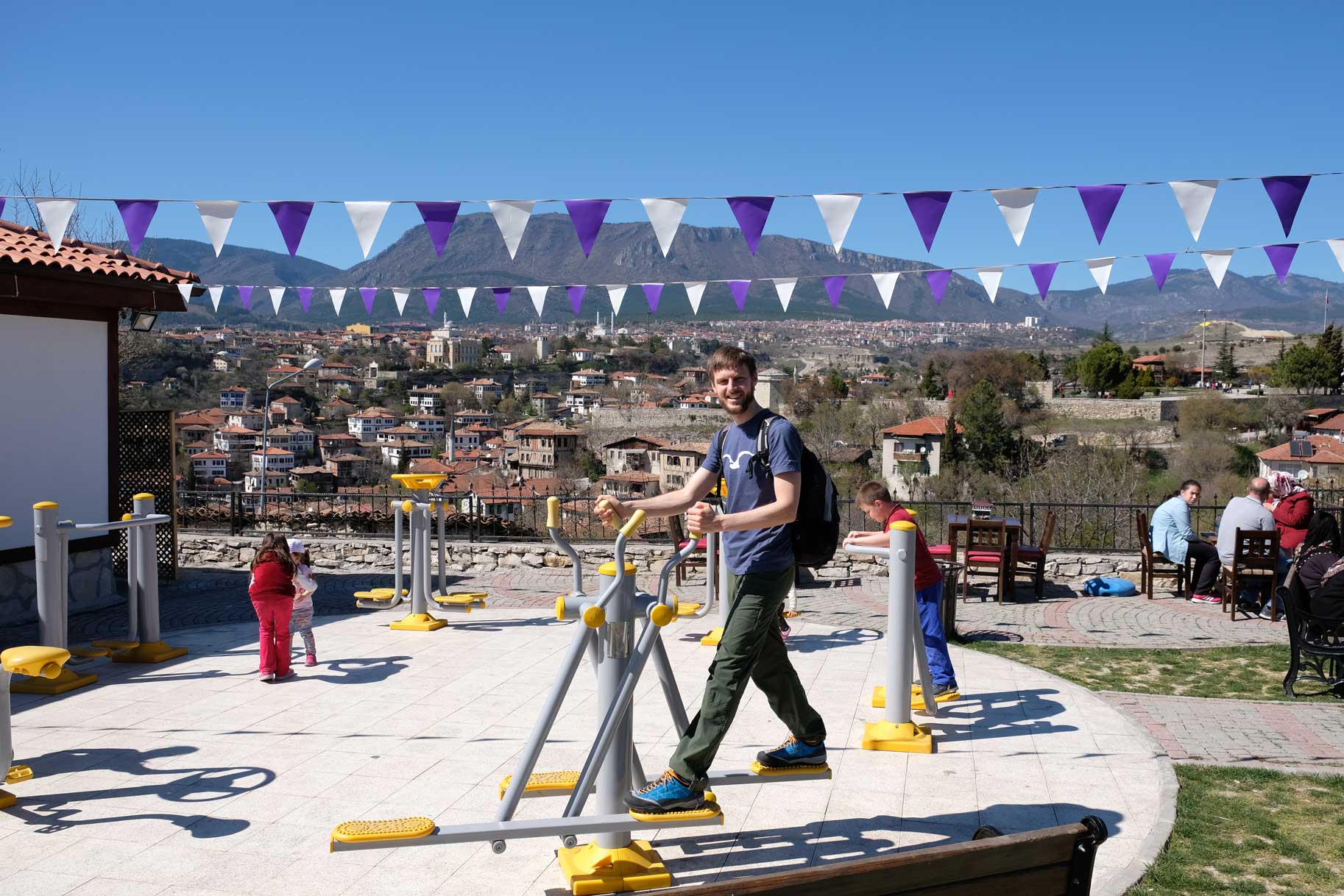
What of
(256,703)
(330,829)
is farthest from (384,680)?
(330,829)

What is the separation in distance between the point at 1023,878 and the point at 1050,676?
5153mm

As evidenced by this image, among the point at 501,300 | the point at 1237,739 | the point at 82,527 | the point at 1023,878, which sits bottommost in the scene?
the point at 1237,739

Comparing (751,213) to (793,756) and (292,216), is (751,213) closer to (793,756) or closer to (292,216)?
(292,216)

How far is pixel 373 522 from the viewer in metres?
15.6

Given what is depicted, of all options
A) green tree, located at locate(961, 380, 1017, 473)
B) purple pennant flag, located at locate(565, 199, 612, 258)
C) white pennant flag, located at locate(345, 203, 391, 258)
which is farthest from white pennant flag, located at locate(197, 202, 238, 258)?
green tree, located at locate(961, 380, 1017, 473)

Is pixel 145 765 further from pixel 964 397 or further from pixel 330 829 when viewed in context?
pixel 964 397

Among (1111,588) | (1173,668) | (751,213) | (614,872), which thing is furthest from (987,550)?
(614,872)

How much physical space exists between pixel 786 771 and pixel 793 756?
0.06 m

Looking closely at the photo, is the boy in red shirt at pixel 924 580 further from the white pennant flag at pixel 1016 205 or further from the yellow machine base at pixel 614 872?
the white pennant flag at pixel 1016 205

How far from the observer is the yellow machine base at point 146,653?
6895 millimetres

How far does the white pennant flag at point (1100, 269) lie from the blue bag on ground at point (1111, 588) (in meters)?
3.58

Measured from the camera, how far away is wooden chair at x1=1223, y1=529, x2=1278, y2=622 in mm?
9227

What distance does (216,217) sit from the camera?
26.0 feet

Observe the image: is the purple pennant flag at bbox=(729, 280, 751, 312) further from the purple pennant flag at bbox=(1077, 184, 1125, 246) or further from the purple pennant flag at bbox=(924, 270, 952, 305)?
the purple pennant flag at bbox=(1077, 184, 1125, 246)
